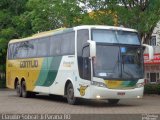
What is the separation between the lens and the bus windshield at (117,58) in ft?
68.9

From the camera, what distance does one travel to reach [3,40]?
5025 centimetres

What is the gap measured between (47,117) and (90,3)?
60.7 feet

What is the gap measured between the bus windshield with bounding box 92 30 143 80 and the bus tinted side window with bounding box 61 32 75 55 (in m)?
1.44

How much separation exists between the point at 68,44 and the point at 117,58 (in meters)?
2.83

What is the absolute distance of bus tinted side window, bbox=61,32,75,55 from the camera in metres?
22.5

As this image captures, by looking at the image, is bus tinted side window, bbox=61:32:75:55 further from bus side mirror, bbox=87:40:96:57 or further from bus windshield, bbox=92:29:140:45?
bus side mirror, bbox=87:40:96:57

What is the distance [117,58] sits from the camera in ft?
69.9

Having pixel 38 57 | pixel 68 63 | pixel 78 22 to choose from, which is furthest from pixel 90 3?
pixel 68 63

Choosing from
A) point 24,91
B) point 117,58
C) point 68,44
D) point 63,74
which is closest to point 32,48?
point 24,91

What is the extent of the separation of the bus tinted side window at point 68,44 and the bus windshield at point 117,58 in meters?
1.44

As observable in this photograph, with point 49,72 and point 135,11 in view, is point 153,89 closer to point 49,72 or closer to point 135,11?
point 135,11

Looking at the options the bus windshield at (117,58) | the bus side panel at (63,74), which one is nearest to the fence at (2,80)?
the bus side panel at (63,74)

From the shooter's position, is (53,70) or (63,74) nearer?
(63,74)

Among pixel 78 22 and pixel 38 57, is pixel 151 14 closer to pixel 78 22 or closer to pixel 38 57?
pixel 78 22
